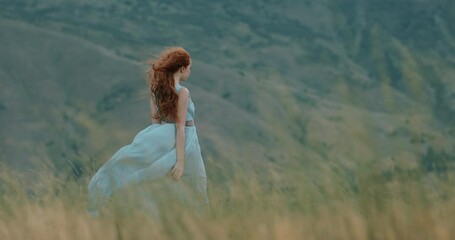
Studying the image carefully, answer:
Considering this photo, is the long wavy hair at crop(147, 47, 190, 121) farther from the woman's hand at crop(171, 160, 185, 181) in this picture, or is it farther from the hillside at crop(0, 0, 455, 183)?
the hillside at crop(0, 0, 455, 183)

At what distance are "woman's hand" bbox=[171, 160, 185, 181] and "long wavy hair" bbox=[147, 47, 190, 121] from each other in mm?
354

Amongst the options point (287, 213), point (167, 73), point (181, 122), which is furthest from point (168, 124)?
point (287, 213)

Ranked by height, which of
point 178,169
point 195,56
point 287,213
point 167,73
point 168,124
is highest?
point 287,213

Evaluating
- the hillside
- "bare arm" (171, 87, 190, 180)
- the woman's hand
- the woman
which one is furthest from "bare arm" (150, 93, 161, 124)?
the hillside

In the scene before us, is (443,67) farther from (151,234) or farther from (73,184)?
(73,184)

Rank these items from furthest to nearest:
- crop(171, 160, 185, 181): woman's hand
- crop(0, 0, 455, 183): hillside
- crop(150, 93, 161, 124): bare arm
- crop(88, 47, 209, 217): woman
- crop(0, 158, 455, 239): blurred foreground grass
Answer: crop(0, 0, 455, 183): hillside → crop(150, 93, 161, 124): bare arm → crop(88, 47, 209, 217): woman → crop(171, 160, 185, 181): woman's hand → crop(0, 158, 455, 239): blurred foreground grass

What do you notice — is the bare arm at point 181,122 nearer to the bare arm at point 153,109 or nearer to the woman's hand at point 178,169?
the woman's hand at point 178,169

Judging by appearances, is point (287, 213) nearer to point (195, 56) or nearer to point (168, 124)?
point (168, 124)

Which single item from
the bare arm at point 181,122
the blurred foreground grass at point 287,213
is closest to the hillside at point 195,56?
the bare arm at point 181,122

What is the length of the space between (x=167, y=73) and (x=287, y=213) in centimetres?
342

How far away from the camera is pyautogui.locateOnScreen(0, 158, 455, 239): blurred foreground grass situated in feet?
8.44

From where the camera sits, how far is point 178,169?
6.17 metres

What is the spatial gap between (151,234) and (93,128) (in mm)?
601

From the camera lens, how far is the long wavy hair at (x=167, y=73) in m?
6.32
